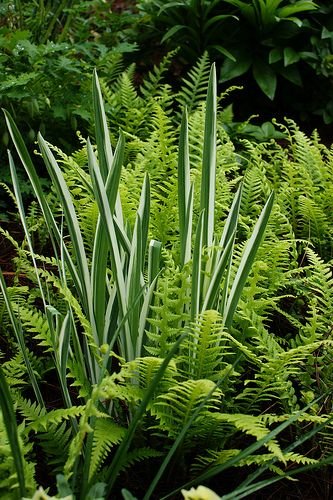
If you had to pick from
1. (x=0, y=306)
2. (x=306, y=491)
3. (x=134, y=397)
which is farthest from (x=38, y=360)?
(x=306, y=491)

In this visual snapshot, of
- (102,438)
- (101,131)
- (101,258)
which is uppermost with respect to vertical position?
(101,131)

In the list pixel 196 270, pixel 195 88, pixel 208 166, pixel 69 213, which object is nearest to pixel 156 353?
pixel 196 270

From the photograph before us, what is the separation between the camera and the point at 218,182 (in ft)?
6.19

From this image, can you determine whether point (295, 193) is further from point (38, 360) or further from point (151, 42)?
point (151, 42)

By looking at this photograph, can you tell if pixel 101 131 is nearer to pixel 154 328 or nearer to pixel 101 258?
pixel 101 258

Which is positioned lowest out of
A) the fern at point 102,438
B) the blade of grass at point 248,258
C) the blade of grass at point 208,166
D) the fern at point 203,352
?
the fern at point 102,438

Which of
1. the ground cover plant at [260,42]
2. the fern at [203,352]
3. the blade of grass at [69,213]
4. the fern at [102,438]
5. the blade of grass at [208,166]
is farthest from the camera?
the ground cover plant at [260,42]

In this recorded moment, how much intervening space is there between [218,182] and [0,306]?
0.71 metres

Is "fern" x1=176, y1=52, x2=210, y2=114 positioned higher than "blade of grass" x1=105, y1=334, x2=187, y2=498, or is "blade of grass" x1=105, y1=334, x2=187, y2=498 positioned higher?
"fern" x1=176, y1=52, x2=210, y2=114

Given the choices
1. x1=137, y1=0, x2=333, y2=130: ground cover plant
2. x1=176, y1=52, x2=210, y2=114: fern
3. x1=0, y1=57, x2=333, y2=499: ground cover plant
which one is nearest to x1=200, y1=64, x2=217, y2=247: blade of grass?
x1=0, y1=57, x2=333, y2=499: ground cover plant

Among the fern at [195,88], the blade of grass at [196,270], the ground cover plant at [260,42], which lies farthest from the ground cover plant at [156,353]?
the ground cover plant at [260,42]

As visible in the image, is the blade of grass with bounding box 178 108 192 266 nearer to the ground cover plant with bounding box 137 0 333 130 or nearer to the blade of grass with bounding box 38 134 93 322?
the blade of grass with bounding box 38 134 93 322

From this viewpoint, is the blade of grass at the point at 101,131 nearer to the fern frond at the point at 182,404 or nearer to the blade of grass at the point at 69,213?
the blade of grass at the point at 69,213

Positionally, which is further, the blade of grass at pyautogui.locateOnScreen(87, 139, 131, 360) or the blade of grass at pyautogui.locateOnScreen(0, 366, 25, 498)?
the blade of grass at pyautogui.locateOnScreen(87, 139, 131, 360)
